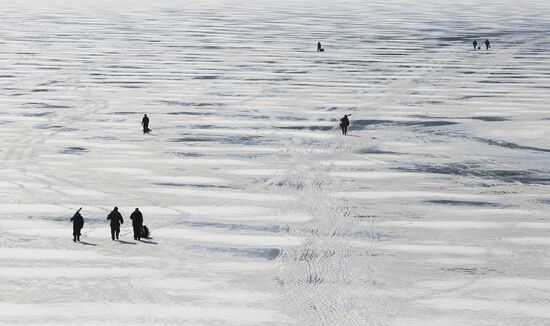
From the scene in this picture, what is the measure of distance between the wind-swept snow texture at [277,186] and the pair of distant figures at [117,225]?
189 millimetres

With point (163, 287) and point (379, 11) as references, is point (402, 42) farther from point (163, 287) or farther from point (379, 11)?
point (163, 287)

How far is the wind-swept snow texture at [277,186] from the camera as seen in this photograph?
1155 cm

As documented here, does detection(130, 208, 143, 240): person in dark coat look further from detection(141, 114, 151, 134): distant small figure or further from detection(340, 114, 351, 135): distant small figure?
detection(340, 114, 351, 135): distant small figure

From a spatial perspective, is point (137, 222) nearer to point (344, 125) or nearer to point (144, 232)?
point (144, 232)

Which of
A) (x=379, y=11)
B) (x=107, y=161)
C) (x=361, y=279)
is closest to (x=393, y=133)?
(x=107, y=161)

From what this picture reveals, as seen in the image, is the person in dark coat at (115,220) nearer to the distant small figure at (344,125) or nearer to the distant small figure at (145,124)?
the distant small figure at (145,124)

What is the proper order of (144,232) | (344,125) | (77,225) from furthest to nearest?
(344,125), (144,232), (77,225)

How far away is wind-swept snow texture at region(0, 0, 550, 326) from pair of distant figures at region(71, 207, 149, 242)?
19 centimetres

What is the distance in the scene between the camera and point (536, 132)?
2308 centimetres

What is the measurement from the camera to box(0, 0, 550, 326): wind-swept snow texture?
1155 cm

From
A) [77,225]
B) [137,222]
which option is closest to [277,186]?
[137,222]

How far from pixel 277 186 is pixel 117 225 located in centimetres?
437

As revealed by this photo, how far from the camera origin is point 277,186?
17.8 metres

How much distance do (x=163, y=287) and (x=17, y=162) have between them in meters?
8.86
